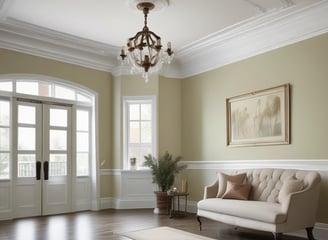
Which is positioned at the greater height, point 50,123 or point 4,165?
point 50,123

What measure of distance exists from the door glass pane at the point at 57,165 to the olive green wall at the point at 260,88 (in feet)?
8.34

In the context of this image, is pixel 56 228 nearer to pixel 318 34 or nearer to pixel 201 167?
pixel 201 167

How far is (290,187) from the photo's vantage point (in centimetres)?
478

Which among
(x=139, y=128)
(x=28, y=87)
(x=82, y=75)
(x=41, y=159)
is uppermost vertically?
(x=82, y=75)

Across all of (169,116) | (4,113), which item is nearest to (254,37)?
(169,116)

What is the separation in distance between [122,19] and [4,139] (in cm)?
300

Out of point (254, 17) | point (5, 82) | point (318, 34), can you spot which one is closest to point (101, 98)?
point (5, 82)

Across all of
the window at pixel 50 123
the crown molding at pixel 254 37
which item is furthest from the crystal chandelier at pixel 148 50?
the window at pixel 50 123

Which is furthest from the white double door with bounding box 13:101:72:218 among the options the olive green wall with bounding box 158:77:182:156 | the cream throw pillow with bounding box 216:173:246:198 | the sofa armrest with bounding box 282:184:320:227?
the sofa armrest with bounding box 282:184:320:227

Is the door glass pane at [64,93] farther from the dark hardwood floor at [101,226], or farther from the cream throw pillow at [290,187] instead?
the cream throw pillow at [290,187]

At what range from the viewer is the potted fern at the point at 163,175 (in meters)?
7.16

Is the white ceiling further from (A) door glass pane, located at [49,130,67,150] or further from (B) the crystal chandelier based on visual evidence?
(A) door glass pane, located at [49,130,67,150]

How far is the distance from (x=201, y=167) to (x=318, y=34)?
3409 mm

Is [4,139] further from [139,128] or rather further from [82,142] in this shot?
[139,128]
